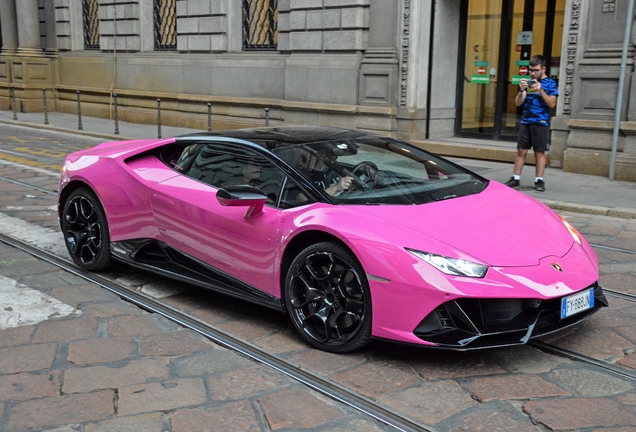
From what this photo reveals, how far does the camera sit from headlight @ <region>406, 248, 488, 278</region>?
12.2 feet

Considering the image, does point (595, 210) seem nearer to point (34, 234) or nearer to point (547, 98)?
point (547, 98)

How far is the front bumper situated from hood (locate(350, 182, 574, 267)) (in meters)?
0.23

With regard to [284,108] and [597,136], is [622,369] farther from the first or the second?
[284,108]

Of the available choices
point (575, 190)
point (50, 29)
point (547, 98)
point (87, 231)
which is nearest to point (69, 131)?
point (50, 29)

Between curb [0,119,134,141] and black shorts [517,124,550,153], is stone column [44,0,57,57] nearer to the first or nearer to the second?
curb [0,119,134,141]

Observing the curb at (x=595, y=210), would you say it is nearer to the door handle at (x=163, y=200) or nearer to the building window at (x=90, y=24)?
the door handle at (x=163, y=200)

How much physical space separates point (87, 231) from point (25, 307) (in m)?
1.01

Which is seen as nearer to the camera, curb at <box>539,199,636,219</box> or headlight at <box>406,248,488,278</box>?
headlight at <box>406,248,488,278</box>

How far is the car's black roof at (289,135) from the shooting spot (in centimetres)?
492

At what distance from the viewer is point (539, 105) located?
9875 millimetres

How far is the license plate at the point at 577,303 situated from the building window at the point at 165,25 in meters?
17.3

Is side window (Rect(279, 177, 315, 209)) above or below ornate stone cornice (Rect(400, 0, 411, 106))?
below

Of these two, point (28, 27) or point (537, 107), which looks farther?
point (28, 27)

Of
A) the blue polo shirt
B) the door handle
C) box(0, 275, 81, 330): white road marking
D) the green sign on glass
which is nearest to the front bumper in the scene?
the door handle
